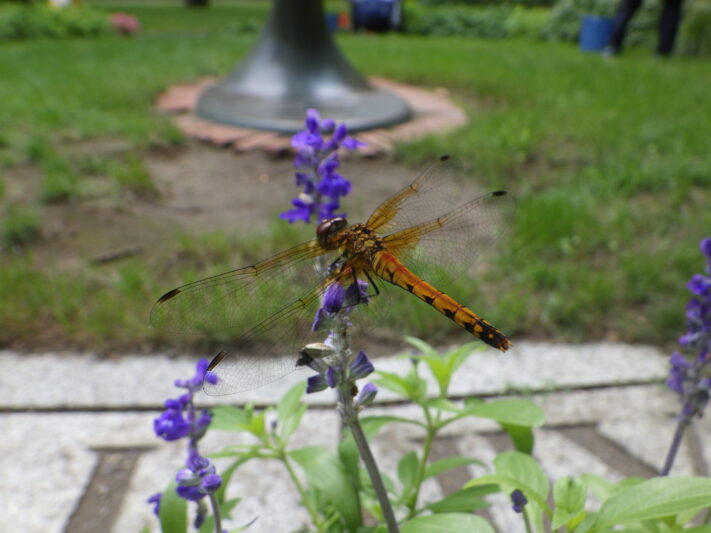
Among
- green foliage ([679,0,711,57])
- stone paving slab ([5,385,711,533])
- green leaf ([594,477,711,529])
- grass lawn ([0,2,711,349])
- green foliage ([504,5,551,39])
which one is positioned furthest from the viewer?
green foliage ([504,5,551,39])

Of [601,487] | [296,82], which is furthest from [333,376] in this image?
[296,82]

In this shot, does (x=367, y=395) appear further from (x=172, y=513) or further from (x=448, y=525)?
(x=172, y=513)

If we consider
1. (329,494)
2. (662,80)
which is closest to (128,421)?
(329,494)

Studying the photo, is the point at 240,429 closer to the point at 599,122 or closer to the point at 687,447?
the point at 687,447

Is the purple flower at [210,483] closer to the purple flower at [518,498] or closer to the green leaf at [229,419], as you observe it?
the green leaf at [229,419]

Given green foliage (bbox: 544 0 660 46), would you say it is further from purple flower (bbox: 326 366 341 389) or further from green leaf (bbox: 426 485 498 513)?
purple flower (bbox: 326 366 341 389)

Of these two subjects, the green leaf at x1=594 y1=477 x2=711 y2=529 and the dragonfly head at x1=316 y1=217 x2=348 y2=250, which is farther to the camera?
the dragonfly head at x1=316 y1=217 x2=348 y2=250

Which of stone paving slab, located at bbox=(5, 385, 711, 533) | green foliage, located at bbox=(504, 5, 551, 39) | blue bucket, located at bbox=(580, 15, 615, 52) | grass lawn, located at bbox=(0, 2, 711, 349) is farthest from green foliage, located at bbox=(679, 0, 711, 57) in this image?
stone paving slab, located at bbox=(5, 385, 711, 533)
